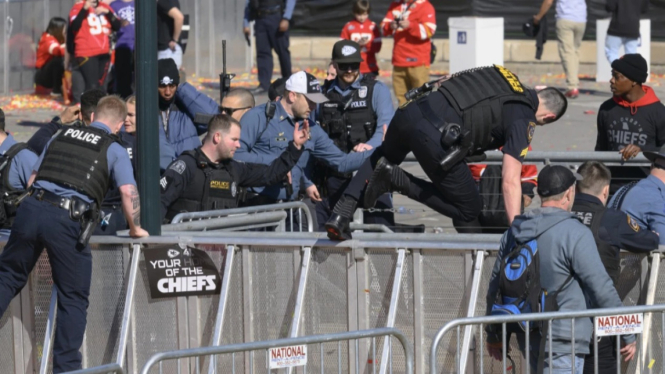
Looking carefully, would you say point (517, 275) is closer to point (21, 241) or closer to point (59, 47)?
point (21, 241)

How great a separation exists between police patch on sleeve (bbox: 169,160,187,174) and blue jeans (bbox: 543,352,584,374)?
331 centimetres

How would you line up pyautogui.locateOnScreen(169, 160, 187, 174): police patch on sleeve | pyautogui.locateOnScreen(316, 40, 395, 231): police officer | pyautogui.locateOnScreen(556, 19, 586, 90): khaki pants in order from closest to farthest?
1. pyautogui.locateOnScreen(169, 160, 187, 174): police patch on sleeve
2. pyautogui.locateOnScreen(316, 40, 395, 231): police officer
3. pyautogui.locateOnScreen(556, 19, 586, 90): khaki pants

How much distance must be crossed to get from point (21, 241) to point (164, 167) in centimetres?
208

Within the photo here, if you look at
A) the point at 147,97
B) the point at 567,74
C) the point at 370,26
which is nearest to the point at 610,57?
the point at 567,74

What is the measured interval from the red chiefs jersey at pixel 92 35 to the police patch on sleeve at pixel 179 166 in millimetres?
8724

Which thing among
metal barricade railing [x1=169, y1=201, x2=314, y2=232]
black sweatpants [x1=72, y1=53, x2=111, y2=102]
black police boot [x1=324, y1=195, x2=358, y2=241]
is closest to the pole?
metal barricade railing [x1=169, y1=201, x2=314, y2=232]

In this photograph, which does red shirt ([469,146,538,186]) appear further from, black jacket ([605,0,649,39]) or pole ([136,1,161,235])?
black jacket ([605,0,649,39])

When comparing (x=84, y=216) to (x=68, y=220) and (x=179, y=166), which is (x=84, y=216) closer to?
(x=68, y=220)

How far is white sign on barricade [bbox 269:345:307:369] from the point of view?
5.58 metres

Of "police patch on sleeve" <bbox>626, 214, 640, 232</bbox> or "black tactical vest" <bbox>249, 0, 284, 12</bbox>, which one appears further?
"black tactical vest" <bbox>249, 0, 284, 12</bbox>

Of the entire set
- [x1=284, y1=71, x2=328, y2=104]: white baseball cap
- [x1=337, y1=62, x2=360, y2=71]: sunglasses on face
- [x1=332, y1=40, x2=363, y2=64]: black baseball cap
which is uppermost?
[x1=332, y1=40, x2=363, y2=64]: black baseball cap

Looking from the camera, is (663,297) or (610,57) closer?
(663,297)

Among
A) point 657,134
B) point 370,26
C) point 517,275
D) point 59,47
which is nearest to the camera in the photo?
point 517,275

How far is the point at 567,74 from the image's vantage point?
58.5 feet
